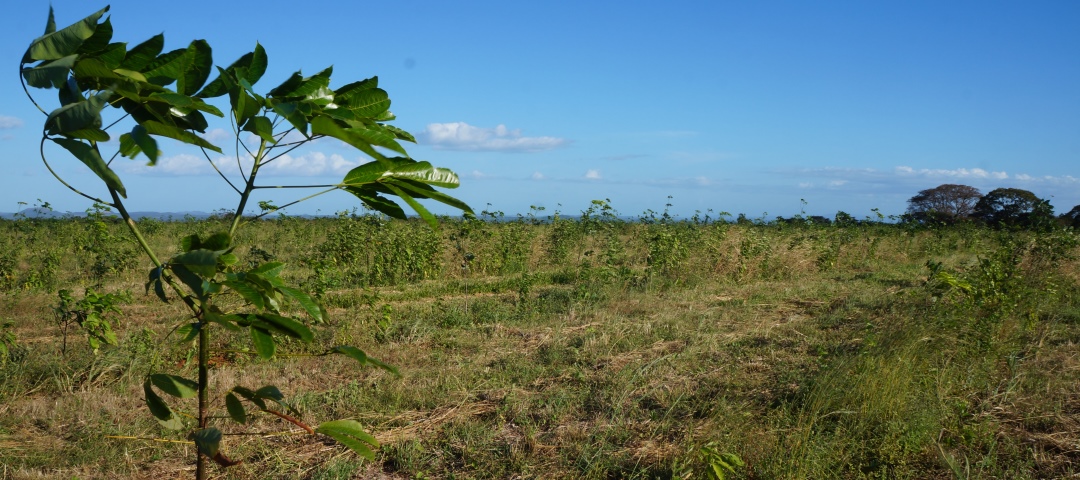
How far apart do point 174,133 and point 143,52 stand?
13 cm

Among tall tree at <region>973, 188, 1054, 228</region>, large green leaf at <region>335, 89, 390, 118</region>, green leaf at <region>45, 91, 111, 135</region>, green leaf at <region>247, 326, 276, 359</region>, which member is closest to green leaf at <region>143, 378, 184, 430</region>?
green leaf at <region>247, 326, 276, 359</region>

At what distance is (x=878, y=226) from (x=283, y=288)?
15.2 m

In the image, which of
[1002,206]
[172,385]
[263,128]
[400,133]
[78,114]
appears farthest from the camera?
[1002,206]

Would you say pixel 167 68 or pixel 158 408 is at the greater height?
pixel 167 68

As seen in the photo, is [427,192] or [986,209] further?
[986,209]

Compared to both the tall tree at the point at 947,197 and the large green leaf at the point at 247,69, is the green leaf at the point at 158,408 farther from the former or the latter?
the tall tree at the point at 947,197

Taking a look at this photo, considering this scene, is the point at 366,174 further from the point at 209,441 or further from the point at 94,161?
the point at 209,441

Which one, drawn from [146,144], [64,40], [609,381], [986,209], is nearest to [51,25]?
[64,40]

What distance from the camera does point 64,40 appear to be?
1035 mm

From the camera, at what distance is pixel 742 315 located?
6.72 metres

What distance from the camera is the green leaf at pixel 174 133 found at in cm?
115

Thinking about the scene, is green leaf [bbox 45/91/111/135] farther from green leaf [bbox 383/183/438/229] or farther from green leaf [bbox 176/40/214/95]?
green leaf [bbox 383/183/438/229]

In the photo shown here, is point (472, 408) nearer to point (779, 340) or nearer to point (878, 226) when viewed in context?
point (779, 340)

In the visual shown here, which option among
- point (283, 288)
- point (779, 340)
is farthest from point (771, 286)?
point (283, 288)
